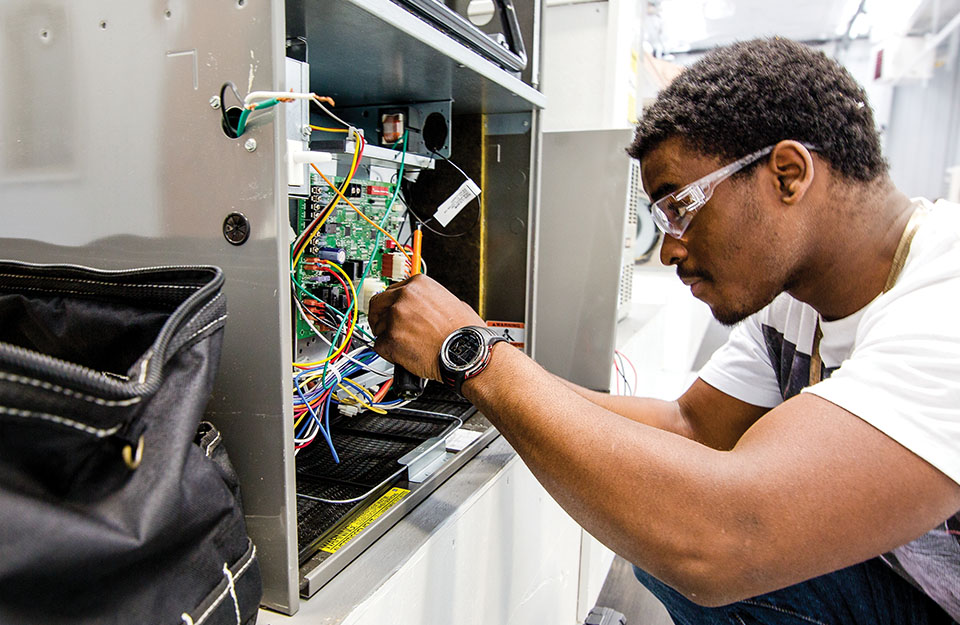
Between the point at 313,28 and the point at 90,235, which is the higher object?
the point at 313,28

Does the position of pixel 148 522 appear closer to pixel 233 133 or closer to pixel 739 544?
pixel 233 133

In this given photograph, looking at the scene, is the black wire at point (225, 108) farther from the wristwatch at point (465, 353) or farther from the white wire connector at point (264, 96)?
the wristwatch at point (465, 353)

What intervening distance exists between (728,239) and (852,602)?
56 cm

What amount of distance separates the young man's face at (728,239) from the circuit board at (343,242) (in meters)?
0.48

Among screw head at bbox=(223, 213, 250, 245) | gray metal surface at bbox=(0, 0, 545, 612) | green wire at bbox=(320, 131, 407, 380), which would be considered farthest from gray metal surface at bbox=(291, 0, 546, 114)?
screw head at bbox=(223, 213, 250, 245)

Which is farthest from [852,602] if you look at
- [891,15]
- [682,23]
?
[891,15]

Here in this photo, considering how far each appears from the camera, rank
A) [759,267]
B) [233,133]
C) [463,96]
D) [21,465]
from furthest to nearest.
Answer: [463,96] < [759,267] < [233,133] < [21,465]

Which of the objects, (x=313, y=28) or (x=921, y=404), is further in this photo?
(x=313, y=28)

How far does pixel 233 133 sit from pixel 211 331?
0.19 metres

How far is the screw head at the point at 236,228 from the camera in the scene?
0.56 m

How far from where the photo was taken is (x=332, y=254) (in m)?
0.97

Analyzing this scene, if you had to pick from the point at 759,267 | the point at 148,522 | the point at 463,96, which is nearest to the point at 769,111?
the point at 759,267

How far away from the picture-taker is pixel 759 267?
85 cm

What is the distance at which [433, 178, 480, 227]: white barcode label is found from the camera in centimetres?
125
